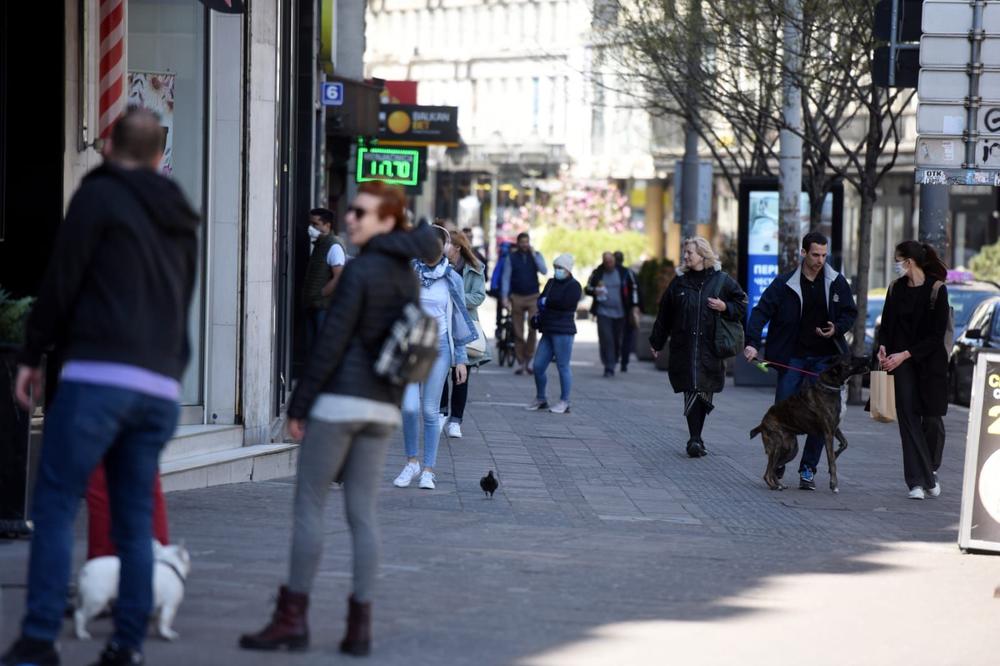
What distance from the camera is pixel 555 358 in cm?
1923

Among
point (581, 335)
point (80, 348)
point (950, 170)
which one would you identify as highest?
point (950, 170)

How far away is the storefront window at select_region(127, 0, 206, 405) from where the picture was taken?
12195mm

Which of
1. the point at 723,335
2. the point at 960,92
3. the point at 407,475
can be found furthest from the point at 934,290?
the point at 407,475

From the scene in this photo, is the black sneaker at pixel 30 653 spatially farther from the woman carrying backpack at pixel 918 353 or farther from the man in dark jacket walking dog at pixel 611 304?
the man in dark jacket walking dog at pixel 611 304

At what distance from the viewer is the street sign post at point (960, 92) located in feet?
36.0

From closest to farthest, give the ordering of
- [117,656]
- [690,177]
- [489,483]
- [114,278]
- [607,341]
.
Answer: [114,278]
[117,656]
[489,483]
[607,341]
[690,177]

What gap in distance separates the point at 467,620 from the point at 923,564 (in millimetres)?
3376

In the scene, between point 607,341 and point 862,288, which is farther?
point 607,341

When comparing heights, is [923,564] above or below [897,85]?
below

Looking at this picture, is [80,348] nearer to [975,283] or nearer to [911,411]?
[911,411]

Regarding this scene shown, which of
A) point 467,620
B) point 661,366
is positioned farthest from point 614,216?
point 467,620

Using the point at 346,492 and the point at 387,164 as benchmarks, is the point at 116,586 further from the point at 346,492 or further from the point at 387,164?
the point at 387,164

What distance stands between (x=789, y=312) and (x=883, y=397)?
992 millimetres

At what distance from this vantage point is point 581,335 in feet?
130
